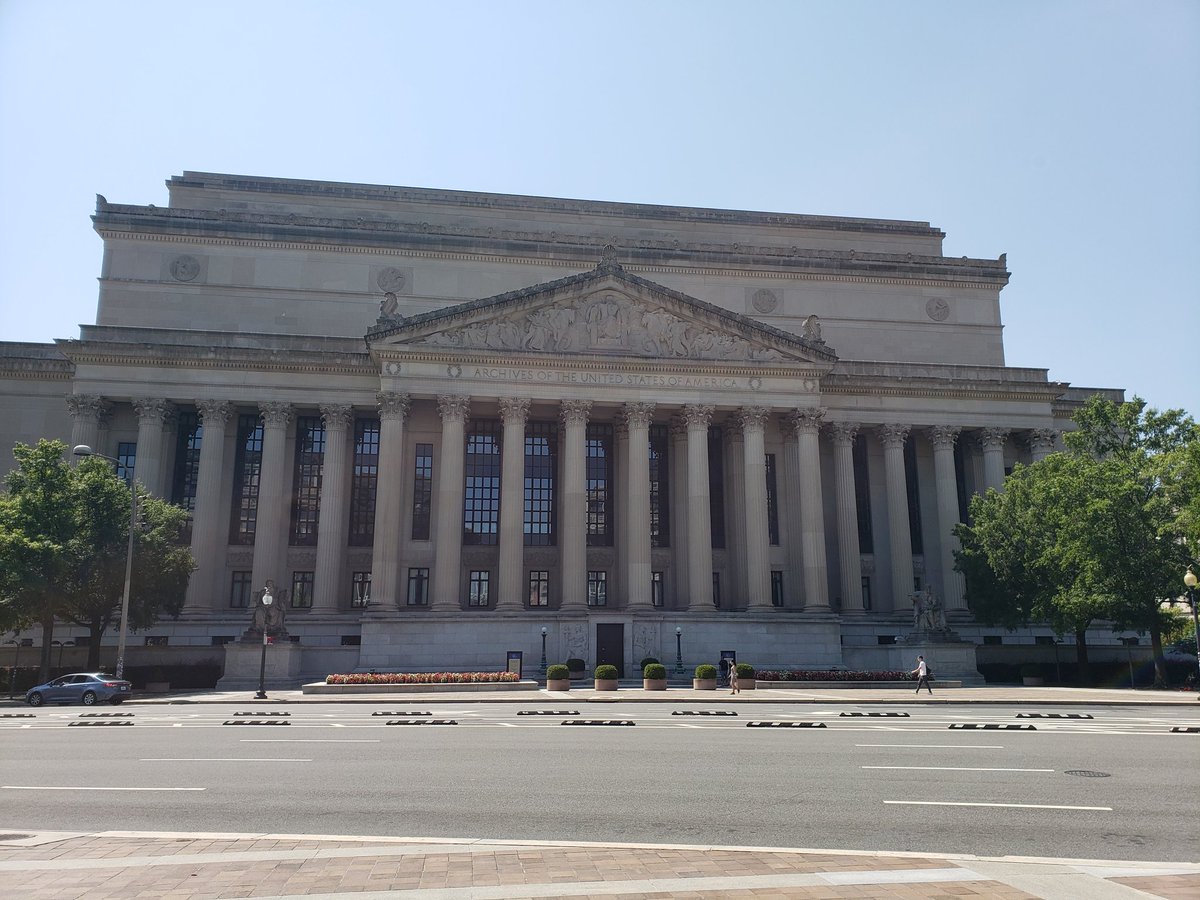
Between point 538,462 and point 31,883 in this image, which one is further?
point 538,462

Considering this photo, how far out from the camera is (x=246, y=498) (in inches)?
2119

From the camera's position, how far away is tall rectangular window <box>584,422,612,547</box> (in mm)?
54781

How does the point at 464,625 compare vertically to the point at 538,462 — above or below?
below

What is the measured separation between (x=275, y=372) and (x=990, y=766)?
46.9 metres

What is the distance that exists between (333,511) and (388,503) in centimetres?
420

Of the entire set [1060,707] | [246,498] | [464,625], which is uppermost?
[246,498]

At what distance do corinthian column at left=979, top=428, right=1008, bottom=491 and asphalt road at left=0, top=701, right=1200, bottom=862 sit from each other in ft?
119

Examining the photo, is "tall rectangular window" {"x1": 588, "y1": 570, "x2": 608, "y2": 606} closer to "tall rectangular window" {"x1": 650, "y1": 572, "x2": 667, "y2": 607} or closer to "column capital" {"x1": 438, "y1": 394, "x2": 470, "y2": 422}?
"tall rectangular window" {"x1": 650, "y1": 572, "x2": 667, "y2": 607}

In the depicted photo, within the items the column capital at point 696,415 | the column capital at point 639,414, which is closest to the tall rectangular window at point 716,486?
the column capital at point 696,415

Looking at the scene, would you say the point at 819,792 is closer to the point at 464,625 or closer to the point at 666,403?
the point at 464,625

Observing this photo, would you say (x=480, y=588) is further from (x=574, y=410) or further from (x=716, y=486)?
(x=716, y=486)

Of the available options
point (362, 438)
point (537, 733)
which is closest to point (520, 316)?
point (362, 438)

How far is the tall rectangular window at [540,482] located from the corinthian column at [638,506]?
17.2 feet

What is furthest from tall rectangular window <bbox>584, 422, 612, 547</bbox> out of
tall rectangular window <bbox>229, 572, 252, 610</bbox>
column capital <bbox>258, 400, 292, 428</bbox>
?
tall rectangular window <bbox>229, 572, 252, 610</bbox>
